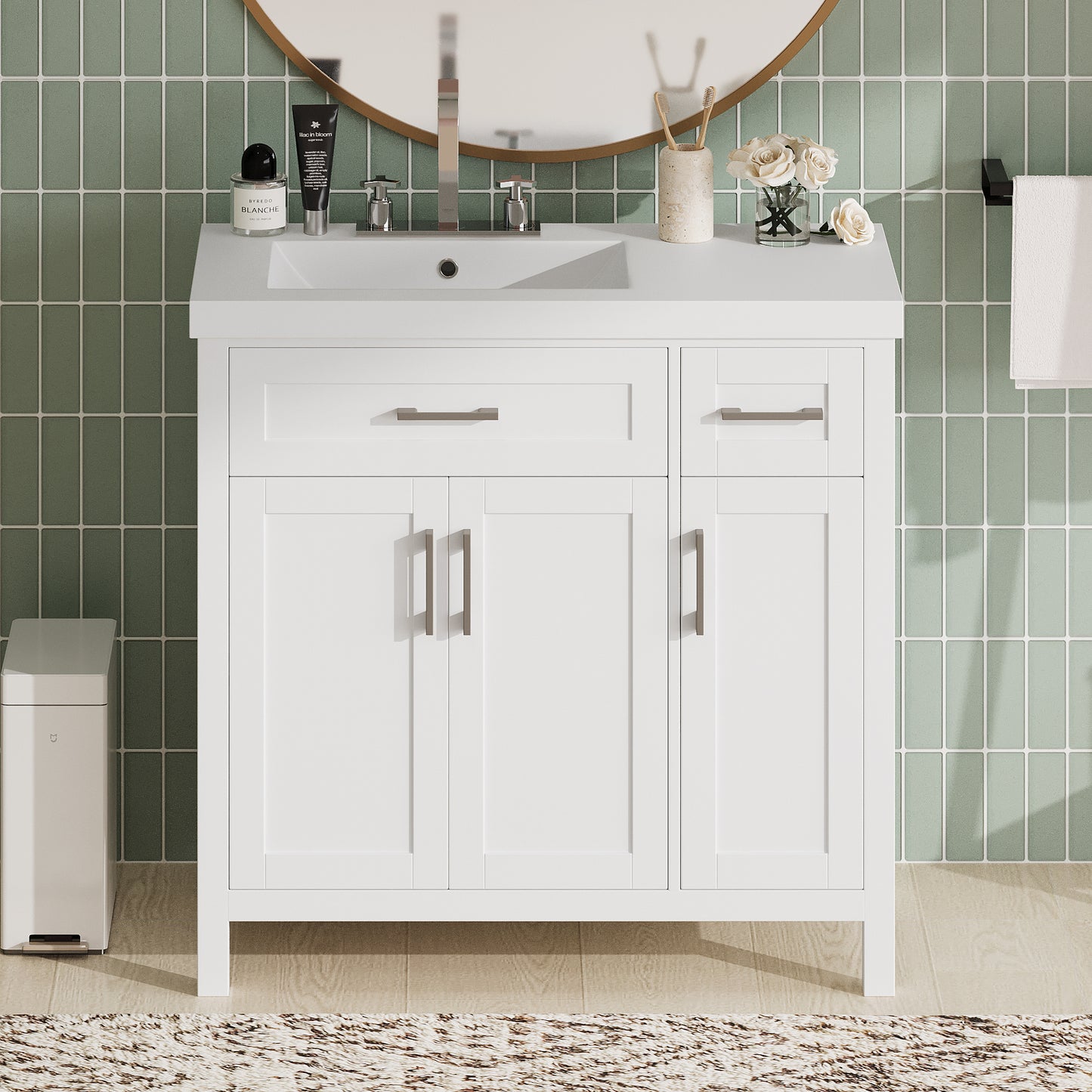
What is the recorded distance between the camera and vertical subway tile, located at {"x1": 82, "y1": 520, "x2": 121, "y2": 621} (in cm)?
287

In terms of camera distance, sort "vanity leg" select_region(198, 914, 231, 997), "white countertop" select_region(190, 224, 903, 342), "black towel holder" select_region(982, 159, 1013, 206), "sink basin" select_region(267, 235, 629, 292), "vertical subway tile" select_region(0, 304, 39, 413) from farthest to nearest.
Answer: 1. "vertical subway tile" select_region(0, 304, 39, 413)
2. "black towel holder" select_region(982, 159, 1013, 206)
3. "sink basin" select_region(267, 235, 629, 292)
4. "vanity leg" select_region(198, 914, 231, 997)
5. "white countertop" select_region(190, 224, 903, 342)

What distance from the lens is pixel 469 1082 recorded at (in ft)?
7.57

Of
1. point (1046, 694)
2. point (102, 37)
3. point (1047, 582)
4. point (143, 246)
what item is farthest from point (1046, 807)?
point (102, 37)

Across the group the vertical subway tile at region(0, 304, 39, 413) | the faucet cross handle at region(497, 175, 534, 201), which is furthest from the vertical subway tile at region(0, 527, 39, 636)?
the faucet cross handle at region(497, 175, 534, 201)

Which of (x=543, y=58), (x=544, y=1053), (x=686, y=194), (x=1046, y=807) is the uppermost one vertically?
(x=543, y=58)

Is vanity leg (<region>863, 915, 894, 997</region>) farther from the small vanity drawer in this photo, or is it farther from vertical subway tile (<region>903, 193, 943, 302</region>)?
vertical subway tile (<region>903, 193, 943, 302</region>)

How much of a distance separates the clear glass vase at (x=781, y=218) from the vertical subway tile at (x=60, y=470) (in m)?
1.24

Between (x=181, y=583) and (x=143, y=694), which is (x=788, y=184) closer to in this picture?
(x=181, y=583)

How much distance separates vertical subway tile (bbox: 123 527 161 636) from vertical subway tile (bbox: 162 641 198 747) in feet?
0.16

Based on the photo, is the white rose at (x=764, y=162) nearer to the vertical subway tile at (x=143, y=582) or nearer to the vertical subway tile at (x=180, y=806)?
the vertical subway tile at (x=143, y=582)

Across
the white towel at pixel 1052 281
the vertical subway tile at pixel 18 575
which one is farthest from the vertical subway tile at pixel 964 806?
the vertical subway tile at pixel 18 575

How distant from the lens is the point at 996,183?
2699 mm

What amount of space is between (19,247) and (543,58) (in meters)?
0.96

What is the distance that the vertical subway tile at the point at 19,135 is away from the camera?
272 centimetres
